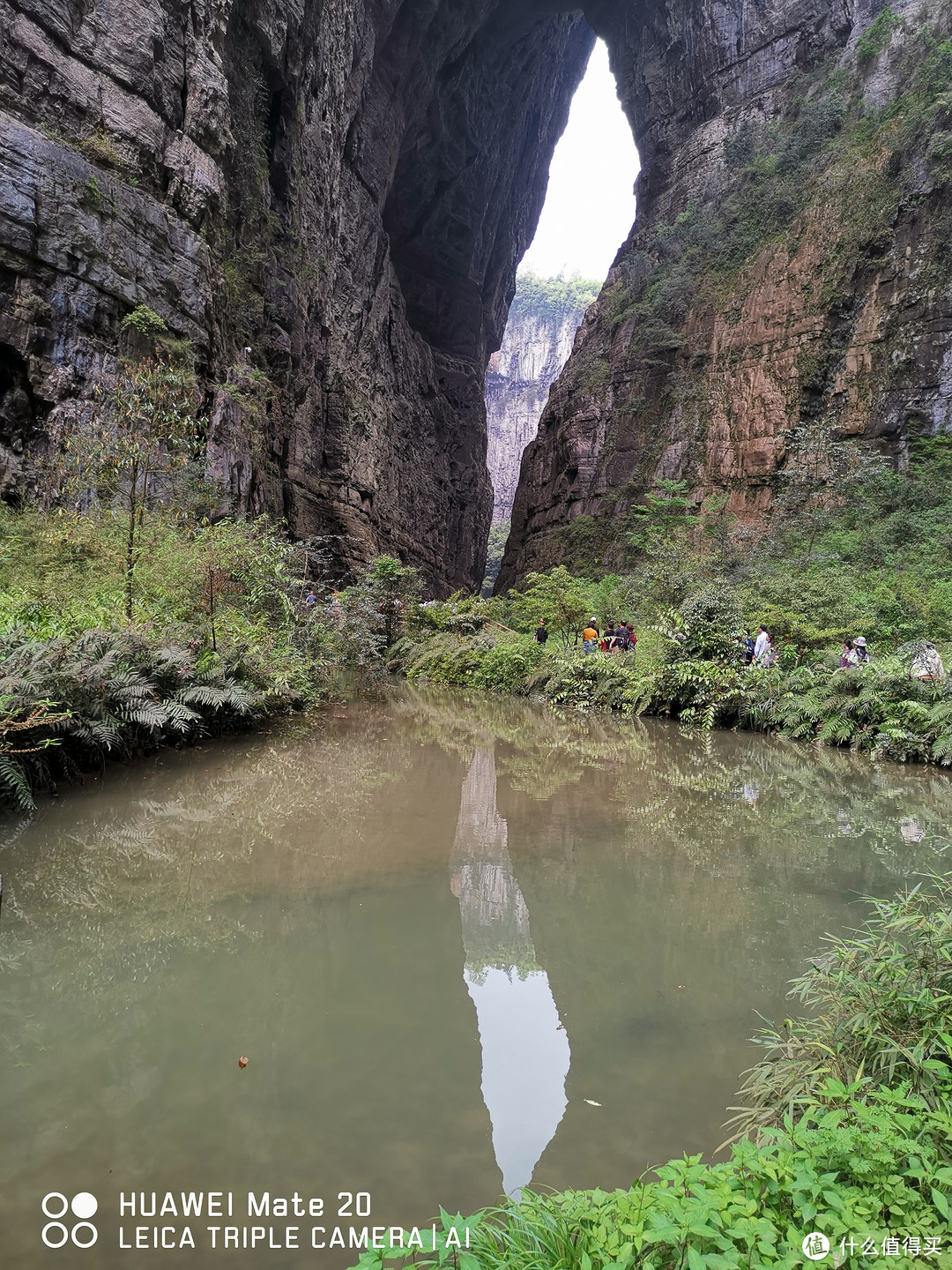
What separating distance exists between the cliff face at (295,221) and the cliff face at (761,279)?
23.2 ft

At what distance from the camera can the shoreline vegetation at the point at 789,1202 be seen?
1277 mm

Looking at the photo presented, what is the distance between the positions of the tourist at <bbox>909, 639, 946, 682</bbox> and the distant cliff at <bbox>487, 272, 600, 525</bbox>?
275 feet

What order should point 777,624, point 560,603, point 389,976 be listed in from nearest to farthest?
point 389,976 < point 777,624 < point 560,603

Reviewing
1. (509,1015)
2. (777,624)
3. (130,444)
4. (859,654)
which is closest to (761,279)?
(777,624)

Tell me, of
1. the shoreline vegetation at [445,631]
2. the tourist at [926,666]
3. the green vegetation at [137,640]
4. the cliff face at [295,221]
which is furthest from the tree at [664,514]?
the green vegetation at [137,640]

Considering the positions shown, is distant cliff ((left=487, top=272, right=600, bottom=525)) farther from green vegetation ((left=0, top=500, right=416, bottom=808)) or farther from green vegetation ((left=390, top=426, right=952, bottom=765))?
green vegetation ((left=0, top=500, right=416, bottom=808))

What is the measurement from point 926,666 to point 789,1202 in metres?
8.56

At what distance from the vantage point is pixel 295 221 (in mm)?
20406

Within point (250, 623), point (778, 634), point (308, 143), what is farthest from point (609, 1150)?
Result: point (308, 143)

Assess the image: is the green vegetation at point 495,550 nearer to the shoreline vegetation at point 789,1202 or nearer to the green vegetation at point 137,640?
the green vegetation at point 137,640

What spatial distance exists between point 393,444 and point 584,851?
2779 cm

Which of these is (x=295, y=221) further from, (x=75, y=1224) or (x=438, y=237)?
(x=75, y=1224)

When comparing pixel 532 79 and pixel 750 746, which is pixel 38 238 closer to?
pixel 750 746

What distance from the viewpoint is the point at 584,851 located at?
14.6 ft
